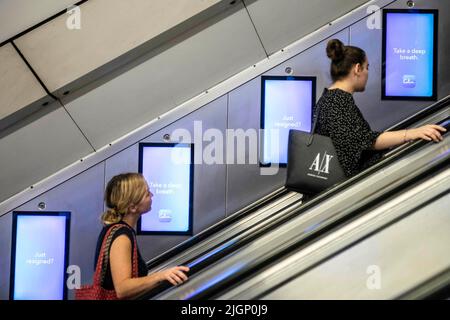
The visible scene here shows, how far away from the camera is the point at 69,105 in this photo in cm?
676

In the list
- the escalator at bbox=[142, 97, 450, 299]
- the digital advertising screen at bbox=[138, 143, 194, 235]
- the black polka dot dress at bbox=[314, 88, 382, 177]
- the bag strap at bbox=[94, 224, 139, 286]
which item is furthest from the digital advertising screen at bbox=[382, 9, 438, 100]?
the bag strap at bbox=[94, 224, 139, 286]

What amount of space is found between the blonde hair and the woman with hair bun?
97cm

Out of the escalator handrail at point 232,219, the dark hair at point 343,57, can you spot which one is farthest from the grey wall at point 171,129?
the dark hair at point 343,57

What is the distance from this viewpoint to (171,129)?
6.93 m

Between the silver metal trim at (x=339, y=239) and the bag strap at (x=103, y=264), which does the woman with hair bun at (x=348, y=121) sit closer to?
the silver metal trim at (x=339, y=239)

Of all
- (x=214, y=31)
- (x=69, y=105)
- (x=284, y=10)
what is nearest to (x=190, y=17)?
(x=214, y=31)

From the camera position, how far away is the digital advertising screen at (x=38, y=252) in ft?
22.2

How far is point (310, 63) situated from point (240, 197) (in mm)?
1271

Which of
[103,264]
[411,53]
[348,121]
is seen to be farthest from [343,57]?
[411,53]

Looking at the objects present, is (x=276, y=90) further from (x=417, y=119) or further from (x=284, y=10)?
(x=417, y=119)

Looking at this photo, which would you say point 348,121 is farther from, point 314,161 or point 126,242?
point 126,242

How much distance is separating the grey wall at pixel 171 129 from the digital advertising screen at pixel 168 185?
7cm
